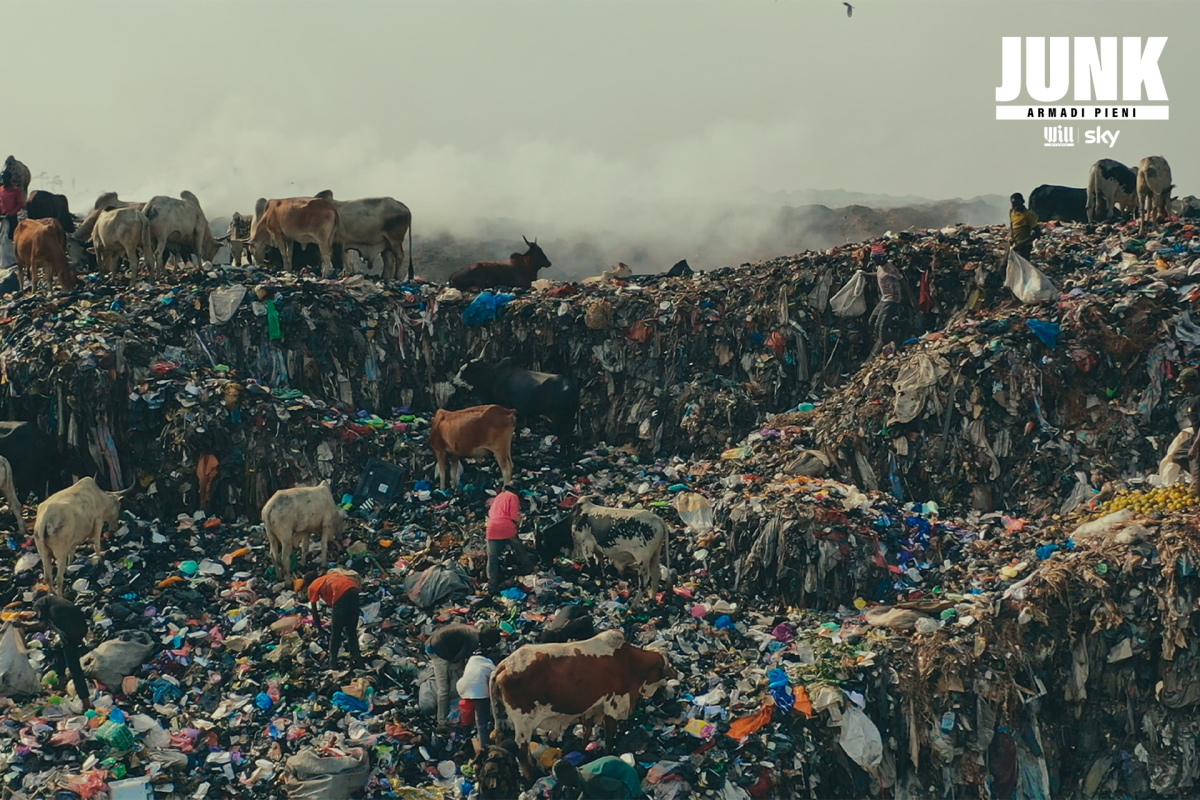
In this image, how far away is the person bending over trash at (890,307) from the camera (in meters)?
16.0

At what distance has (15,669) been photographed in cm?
1008

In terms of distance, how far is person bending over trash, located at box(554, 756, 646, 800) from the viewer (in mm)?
8656

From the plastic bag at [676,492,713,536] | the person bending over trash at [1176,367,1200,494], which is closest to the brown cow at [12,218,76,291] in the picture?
the plastic bag at [676,492,713,536]

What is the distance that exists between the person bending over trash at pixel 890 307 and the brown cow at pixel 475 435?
5.39 metres

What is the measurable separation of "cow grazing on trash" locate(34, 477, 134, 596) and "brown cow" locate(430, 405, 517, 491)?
3.75 meters

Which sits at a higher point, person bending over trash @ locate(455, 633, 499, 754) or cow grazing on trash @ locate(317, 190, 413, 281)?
cow grazing on trash @ locate(317, 190, 413, 281)

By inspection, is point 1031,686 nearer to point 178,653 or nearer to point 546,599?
point 546,599

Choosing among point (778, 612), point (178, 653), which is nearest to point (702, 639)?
point (778, 612)

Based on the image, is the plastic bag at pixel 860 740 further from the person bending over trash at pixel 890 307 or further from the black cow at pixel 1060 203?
the black cow at pixel 1060 203

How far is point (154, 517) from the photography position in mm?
13375

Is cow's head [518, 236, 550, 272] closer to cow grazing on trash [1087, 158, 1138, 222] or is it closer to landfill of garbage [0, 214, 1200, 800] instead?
landfill of garbage [0, 214, 1200, 800]

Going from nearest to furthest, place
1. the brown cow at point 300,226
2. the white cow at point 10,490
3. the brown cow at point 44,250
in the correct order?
the white cow at point 10,490
the brown cow at point 44,250
the brown cow at point 300,226

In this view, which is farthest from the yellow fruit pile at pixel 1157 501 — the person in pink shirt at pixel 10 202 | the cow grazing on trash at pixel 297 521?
the person in pink shirt at pixel 10 202

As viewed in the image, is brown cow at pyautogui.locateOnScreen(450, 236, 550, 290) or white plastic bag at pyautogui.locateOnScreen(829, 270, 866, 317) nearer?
white plastic bag at pyautogui.locateOnScreen(829, 270, 866, 317)
